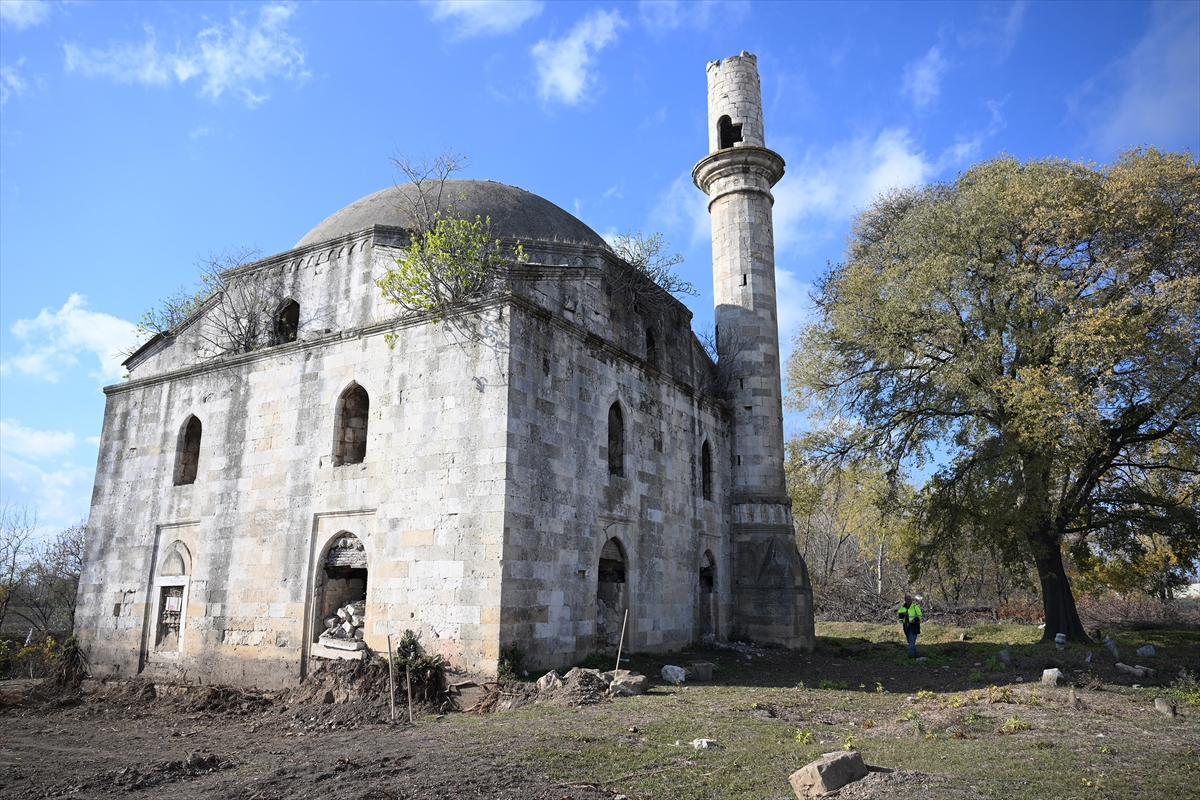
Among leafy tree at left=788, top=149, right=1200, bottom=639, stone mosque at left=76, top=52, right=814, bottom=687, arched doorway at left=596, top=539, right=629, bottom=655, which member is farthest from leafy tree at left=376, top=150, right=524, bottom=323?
leafy tree at left=788, top=149, right=1200, bottom=639

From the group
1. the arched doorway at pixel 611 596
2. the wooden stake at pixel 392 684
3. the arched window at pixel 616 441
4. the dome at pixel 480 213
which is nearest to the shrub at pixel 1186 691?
the arched doorway at pixel 611 596

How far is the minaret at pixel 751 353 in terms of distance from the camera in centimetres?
1672

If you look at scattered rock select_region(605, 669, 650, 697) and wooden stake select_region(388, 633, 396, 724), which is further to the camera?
scattered rock select_region(605, 669, 650, 697)

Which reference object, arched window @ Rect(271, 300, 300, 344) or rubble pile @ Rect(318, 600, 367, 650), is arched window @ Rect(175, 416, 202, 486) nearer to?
arched window @ Rect(271, 300, 300, 344)

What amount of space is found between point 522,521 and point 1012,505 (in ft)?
32.6

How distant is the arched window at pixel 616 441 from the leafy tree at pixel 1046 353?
6967 mm

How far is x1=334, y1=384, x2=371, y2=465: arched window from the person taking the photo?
12.9 m

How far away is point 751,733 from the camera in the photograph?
8156 mm

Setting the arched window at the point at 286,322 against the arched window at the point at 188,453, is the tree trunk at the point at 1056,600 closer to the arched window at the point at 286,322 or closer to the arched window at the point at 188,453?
the arched window at the point at 286,322

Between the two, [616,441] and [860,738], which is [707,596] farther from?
[860,738]

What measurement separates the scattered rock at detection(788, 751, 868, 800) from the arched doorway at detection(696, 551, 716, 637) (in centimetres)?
984

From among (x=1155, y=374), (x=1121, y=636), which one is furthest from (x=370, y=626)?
(x=1121, y=636)

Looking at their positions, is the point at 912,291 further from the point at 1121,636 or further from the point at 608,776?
the point at 608,776

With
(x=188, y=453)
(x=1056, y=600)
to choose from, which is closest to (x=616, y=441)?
(x=188, y=453)
